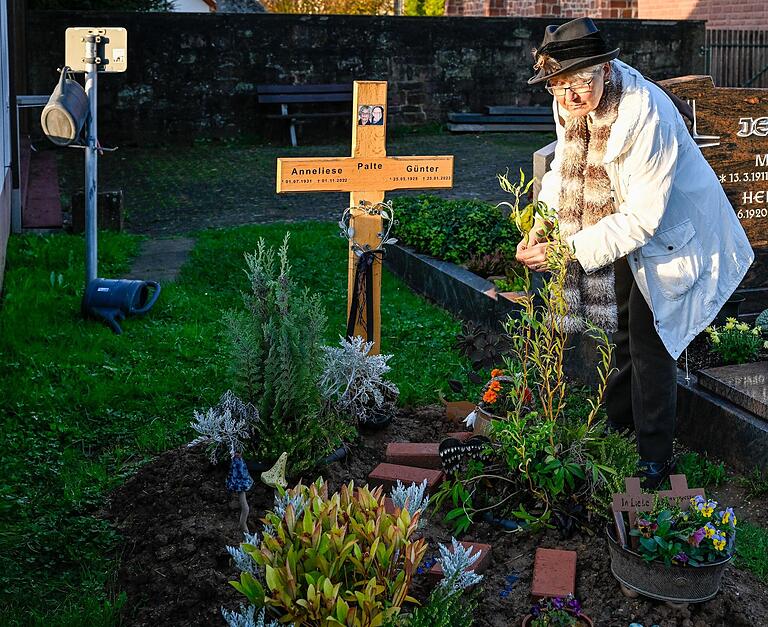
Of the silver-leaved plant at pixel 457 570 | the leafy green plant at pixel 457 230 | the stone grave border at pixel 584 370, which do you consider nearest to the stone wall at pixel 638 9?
the leafy green plant at pixel 457 230

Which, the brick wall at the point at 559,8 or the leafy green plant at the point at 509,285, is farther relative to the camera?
the brick wall at the point at 559,8

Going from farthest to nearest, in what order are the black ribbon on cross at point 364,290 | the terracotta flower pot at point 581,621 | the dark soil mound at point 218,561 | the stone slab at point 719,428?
the black ribbon on cross at point 364,290 → the stone slab at point 719,428 → the dark soil mound at point 218,561 → the terracotta flower pot at point 581,621

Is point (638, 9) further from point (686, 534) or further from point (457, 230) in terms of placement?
point (686, 534)

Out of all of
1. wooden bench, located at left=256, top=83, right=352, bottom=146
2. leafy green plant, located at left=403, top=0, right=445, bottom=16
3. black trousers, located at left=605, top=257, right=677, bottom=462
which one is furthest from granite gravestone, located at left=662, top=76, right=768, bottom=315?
leafy green plant, located at left=403, top=0, right=445, bottom=16

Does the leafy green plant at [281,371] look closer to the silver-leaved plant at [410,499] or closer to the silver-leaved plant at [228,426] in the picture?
the silver-leaved plant at [228,426]

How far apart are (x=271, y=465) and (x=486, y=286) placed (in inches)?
117

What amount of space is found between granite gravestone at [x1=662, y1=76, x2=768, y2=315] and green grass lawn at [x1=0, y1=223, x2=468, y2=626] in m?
1.90

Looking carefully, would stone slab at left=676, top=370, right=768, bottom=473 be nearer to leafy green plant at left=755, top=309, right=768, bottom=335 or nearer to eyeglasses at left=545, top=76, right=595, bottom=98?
leafy green plant at left=755, top=309, right=768, bottom=335

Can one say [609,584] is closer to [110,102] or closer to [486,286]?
[486,286]

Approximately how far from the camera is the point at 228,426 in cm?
409

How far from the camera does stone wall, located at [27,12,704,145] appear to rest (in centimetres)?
1573

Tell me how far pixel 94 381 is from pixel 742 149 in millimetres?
3972

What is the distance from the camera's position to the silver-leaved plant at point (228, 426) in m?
4.11

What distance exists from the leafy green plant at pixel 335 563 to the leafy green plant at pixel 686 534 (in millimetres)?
839
